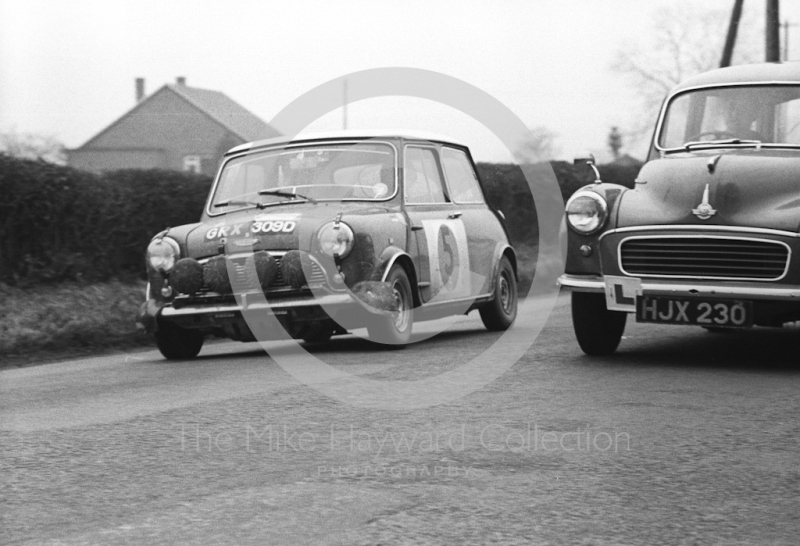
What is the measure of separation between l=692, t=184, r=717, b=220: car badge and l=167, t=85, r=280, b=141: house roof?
2138 inches

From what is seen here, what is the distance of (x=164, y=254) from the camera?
29.2 ft

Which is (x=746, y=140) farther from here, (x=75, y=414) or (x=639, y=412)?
(x=75, y=414)

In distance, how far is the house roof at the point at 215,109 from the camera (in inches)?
2502

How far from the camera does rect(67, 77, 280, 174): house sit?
205 feet

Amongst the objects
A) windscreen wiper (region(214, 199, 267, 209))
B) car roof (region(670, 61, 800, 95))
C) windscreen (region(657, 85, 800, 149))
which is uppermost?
car roof (region(670, 61, 800, 95))

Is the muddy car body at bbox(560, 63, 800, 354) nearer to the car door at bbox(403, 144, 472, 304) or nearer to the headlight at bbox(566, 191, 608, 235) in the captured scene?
the headlight at bbox(566, 191, 608, 235)

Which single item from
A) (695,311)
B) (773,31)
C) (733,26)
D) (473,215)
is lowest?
(695,311)

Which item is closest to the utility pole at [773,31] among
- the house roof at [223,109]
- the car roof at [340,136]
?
the car roof at [340,136]

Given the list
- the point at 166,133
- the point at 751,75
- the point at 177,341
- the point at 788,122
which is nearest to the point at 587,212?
the point at 788,122

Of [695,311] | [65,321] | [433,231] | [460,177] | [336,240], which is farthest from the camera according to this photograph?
[65,321]

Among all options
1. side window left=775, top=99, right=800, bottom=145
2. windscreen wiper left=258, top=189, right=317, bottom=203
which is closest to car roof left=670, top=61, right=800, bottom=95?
side window left=775, top=99, right=800, bottom=145

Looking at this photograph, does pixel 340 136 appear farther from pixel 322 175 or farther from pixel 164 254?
pixel 164 254

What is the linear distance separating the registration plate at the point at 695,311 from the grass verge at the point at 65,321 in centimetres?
542

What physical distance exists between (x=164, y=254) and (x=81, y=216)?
499 cm
